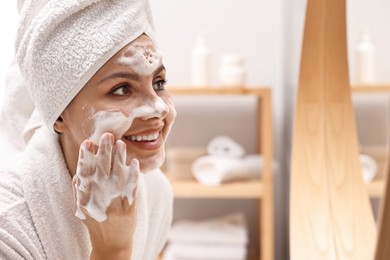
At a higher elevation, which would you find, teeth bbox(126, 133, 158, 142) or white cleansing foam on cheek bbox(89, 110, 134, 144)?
white cleansing foam on cheek bbox(89, 110, 134, 144)

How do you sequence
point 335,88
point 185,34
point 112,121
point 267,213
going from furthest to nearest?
point 185,34
point 267,213
point 335,88
point 112,121

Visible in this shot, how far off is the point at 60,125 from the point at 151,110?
0.14 meters

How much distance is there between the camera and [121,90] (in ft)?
2.25

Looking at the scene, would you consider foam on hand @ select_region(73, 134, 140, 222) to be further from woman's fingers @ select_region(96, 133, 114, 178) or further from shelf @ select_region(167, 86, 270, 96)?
shelf @ select_region(167, 86, 270, 96)

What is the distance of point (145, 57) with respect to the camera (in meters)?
0.69

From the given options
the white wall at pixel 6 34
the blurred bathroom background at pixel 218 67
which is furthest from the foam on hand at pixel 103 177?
the blurred bathroom background at pixel 218 67

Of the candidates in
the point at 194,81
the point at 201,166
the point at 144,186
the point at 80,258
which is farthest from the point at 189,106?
the point at 80,258

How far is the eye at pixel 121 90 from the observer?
68 centimetres

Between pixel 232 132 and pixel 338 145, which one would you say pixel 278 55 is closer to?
pixel 232 132

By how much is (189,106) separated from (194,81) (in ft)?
0.70

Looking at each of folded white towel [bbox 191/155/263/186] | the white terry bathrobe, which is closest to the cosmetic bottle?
folded white towel [bbox 191/155/263/186]

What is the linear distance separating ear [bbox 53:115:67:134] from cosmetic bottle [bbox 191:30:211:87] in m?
1.38

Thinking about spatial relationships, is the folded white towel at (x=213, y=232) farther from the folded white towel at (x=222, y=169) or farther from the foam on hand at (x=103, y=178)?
the foam on hand at (x=103, y=178)

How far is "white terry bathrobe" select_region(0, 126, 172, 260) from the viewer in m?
0.68
